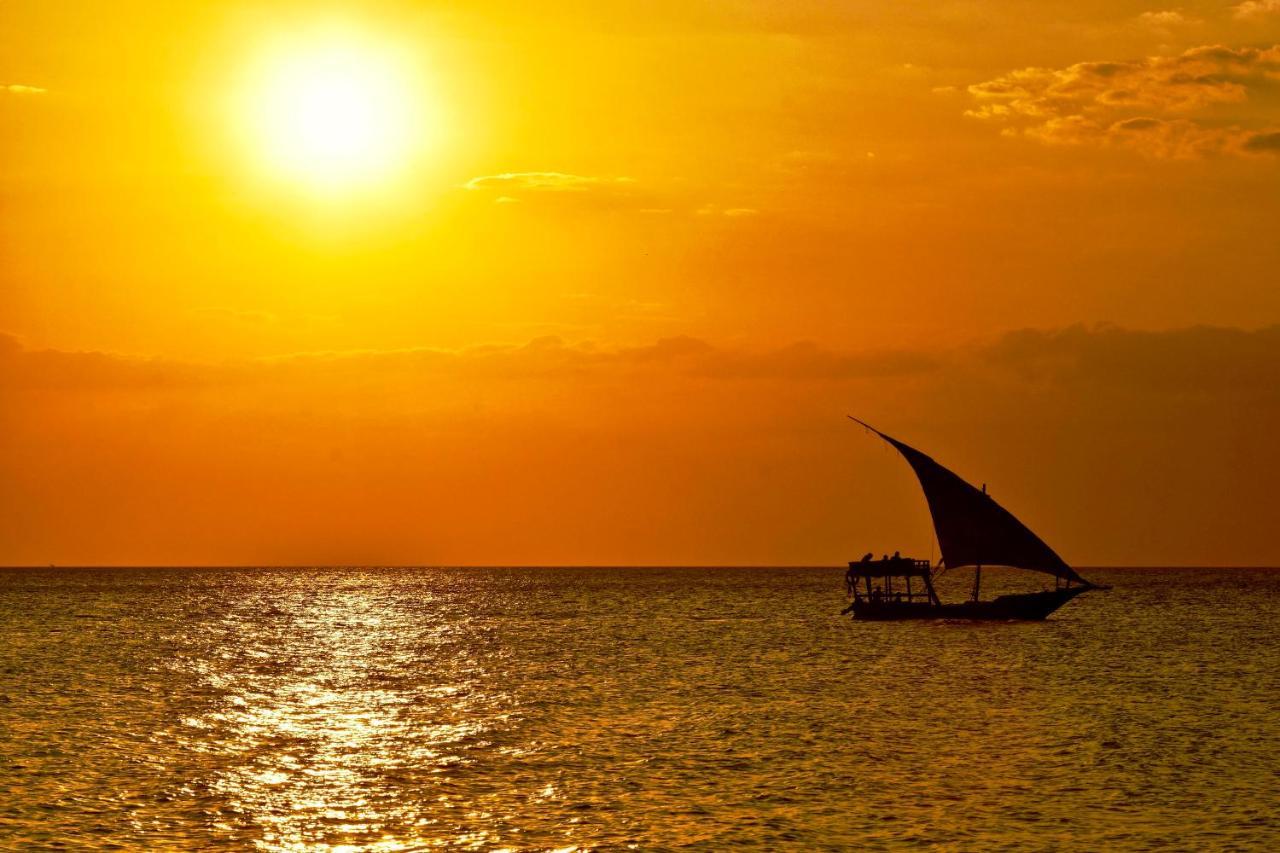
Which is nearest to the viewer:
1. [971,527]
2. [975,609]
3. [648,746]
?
[648,746]

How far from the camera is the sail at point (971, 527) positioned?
8831cm

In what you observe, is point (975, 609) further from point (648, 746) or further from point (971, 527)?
point (648, 746)

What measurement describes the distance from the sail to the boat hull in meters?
5.03

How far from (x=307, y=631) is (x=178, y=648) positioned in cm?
2592

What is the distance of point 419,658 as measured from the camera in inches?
3332

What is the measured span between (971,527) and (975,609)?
1252 centimetres

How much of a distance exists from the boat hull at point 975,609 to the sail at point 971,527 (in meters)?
5.03

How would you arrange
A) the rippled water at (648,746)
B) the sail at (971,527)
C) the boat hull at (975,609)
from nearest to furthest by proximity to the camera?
the rippled water at (648,746)
the sail at (971,527)
the boat hull at (975,609)

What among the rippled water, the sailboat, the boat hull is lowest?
the rippled water

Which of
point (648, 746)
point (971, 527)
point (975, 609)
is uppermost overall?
point (971, 527)

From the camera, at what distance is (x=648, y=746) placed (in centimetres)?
4388

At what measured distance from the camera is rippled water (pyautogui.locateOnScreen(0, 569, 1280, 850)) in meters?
31.9

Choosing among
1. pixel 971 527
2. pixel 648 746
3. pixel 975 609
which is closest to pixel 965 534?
pixel 971 527

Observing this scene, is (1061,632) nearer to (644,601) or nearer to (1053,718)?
(1053,718)
